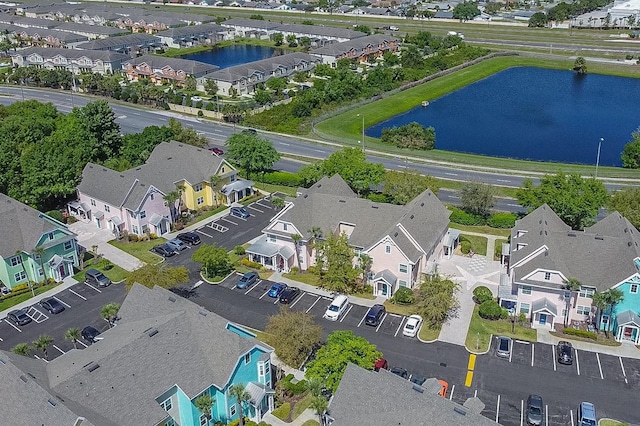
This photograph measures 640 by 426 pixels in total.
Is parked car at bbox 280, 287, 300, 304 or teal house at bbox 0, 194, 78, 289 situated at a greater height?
teal house at bbox 0, 194, 78, 289

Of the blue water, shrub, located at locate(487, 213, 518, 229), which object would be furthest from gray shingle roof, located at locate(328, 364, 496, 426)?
the blue water

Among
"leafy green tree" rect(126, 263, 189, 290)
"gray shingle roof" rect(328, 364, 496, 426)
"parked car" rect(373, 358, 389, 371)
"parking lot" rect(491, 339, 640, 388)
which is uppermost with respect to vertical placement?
"gray shingle roof" rect(328, 364, 496, 426)

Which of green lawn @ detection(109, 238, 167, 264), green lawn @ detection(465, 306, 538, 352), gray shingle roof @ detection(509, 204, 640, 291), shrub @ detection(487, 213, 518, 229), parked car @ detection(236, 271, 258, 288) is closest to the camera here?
green lawn @ detection(465, 306, 538, 352)

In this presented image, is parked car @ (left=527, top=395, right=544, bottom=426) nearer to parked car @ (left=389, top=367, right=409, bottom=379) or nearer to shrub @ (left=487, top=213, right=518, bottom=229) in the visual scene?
Answer: parked car @ (left=389, top=367, right=409, bottom=379)

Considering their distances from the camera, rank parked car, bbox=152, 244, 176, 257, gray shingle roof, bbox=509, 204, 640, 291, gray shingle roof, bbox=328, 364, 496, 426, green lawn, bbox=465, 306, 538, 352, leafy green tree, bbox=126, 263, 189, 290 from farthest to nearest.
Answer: parked car, bbox=152, 244, 176, 257 → leafy green tree, bbox=126, 263, 189, 290 → gray shingle roof, bbox=509, 204, 640, 291 → green lawn, bbox=465, 306, 538, 352 → gray shingle roof, bbox=328, 364, 496, 426

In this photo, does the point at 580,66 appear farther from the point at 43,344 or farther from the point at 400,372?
the point at 43,344

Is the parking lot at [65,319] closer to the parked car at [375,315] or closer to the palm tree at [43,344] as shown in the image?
the palm tree at [43,344]

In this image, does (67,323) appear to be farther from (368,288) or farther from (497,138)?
(497,138)
